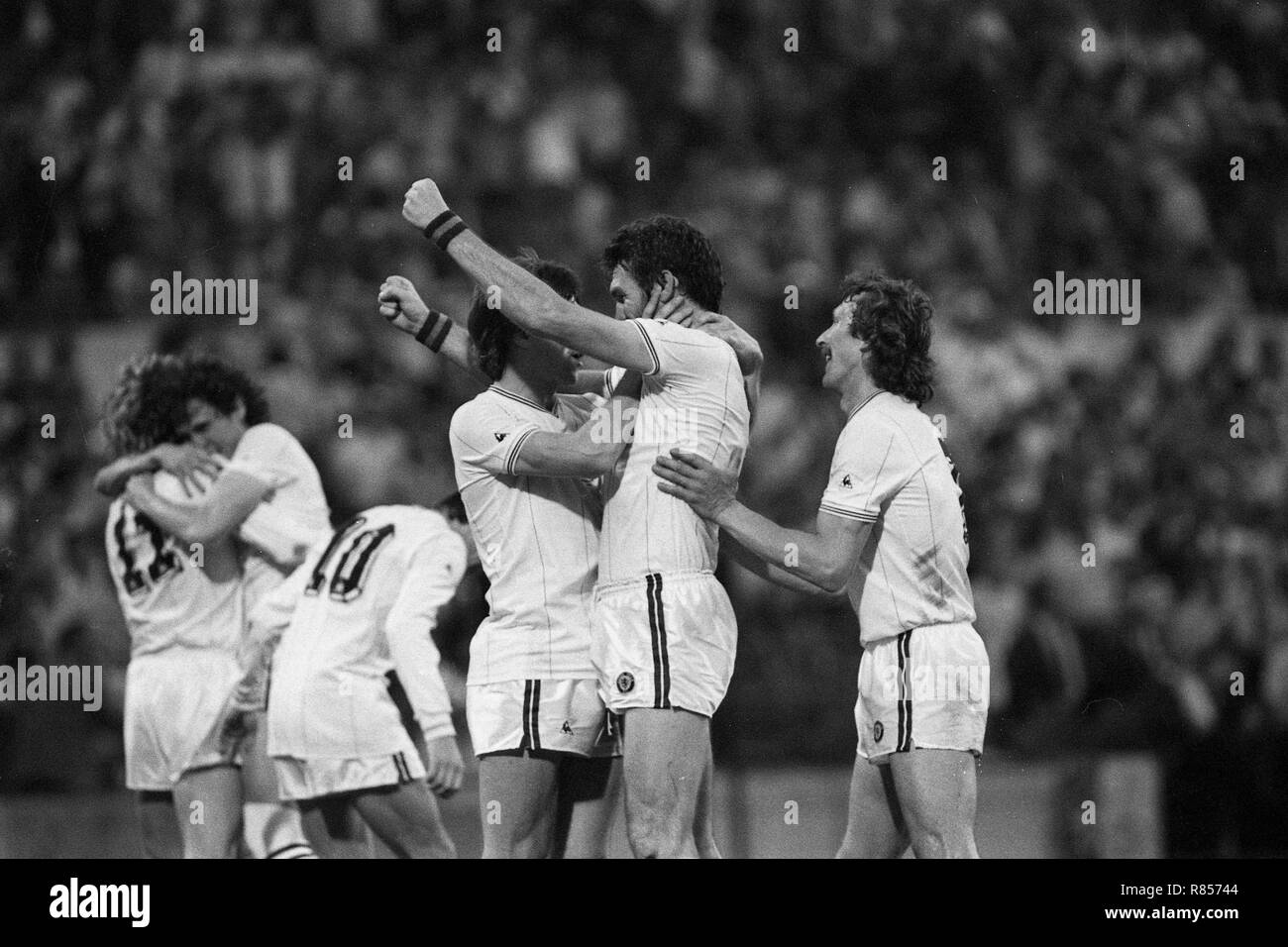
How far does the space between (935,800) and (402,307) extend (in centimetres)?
188

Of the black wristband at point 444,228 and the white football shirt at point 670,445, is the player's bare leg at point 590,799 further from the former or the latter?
the black wristband at point 444,228

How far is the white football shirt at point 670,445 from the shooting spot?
3.87m

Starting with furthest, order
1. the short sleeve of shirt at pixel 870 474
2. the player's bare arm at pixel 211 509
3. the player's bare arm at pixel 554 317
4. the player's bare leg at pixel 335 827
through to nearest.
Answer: the player's bare arm at pixel 211 509
the player's bare leg at pixel 335 827
the short sleeve of shirt at pixel 870 474
the player's bare arm at pixel 554 317

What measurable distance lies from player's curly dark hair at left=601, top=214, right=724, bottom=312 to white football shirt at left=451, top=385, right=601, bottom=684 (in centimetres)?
42

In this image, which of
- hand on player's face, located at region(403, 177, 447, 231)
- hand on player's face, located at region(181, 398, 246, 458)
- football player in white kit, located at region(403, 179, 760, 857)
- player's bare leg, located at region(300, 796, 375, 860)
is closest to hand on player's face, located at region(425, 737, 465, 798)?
player's bare leg, located at region(300, 796, 375, 860)

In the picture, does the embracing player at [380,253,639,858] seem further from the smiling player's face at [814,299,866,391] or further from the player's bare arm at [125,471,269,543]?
the player's bare arm at [125,471,269,543]

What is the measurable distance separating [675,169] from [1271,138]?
2.57 m

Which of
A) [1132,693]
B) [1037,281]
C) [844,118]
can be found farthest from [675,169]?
[1132,693]

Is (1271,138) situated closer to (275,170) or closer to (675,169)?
(675,169)

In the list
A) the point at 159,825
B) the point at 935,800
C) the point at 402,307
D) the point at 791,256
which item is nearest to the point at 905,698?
the point at 935,800

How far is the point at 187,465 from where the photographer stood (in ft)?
16.5

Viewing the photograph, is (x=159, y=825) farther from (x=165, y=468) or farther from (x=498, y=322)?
(x=498, y=322)

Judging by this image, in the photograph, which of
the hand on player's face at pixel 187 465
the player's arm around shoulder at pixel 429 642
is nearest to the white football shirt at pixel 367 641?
the player's arm around shoulder at pixel 429 642

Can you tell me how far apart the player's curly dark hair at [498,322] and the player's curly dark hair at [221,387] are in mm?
1263
